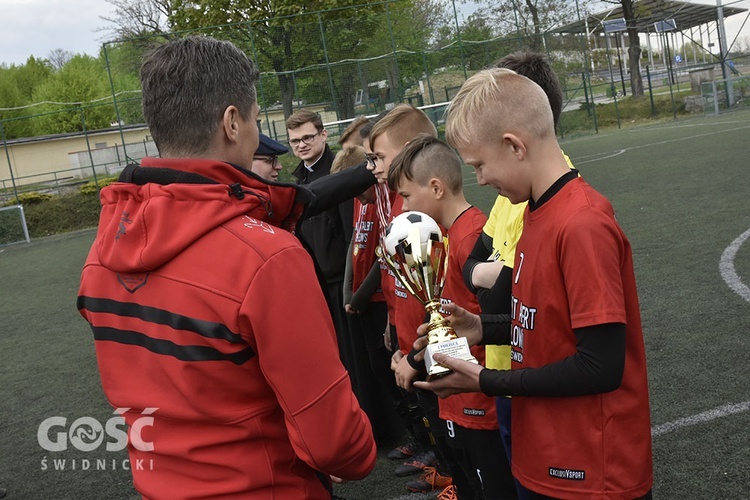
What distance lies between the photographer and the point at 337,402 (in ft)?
5.33

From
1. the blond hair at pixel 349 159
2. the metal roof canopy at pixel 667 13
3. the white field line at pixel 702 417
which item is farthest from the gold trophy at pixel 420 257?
the metal roof canopy at pixel 667 13

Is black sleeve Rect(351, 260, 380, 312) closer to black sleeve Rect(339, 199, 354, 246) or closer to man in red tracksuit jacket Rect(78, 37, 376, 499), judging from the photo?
black sleeve Rect(339, 199, 354, 246)

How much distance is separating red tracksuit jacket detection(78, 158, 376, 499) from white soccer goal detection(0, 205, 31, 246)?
76.8ft

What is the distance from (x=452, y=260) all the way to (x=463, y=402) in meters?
0.58

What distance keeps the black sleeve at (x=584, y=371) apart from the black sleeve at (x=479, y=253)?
93 centimetres

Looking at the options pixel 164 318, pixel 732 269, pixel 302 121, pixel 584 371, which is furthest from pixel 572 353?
pixel 732 269

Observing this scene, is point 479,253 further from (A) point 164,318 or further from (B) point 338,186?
(A) point 164,318

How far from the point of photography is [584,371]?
71.0 inches

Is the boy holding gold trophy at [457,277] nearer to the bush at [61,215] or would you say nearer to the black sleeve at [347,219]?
the black sleeve at [347,219]

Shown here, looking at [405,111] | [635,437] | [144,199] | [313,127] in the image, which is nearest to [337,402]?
[144,199]

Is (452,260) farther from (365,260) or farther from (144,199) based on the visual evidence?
(144,199)

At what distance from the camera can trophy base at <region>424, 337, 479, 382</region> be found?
2.01m

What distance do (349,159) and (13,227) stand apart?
21.5 metres

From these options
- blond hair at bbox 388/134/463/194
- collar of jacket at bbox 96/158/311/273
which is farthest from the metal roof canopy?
collar of jacket at bbox 96/158/311/273
